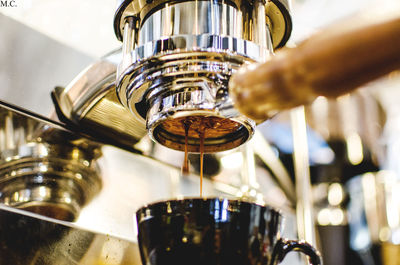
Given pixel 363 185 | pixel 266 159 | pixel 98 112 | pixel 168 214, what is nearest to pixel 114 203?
pixel 98 112

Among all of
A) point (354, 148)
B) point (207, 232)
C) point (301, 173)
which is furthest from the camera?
point (354, 148)

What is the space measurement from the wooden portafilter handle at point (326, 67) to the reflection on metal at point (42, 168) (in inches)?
12.5

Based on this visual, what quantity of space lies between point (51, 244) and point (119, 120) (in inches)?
6.2

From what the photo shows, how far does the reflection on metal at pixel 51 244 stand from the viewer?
40 centimetres

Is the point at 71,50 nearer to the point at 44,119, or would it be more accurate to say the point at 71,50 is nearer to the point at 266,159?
the point at 44,119

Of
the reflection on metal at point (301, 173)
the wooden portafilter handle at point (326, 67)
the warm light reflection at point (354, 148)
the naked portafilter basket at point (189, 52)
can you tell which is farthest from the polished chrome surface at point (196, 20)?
the warm light reflection at point (354, 148)

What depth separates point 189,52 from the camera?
1.05 feet

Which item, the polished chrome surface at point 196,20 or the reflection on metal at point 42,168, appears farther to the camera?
the reflection on metal at point 42,168

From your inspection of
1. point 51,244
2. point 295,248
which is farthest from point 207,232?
point 51,244

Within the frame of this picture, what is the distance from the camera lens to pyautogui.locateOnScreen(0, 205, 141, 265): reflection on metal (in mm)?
400

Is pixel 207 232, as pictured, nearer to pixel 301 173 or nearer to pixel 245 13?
pixel 245 13

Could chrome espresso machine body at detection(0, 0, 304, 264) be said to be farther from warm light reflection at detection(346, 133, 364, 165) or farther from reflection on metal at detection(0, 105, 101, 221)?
warm light reflection at detection(346, 133, 364, 165)

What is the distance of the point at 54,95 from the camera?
50 cm

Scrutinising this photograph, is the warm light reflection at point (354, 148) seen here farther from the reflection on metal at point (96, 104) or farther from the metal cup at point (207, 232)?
the metal cup at point (207, 232)
